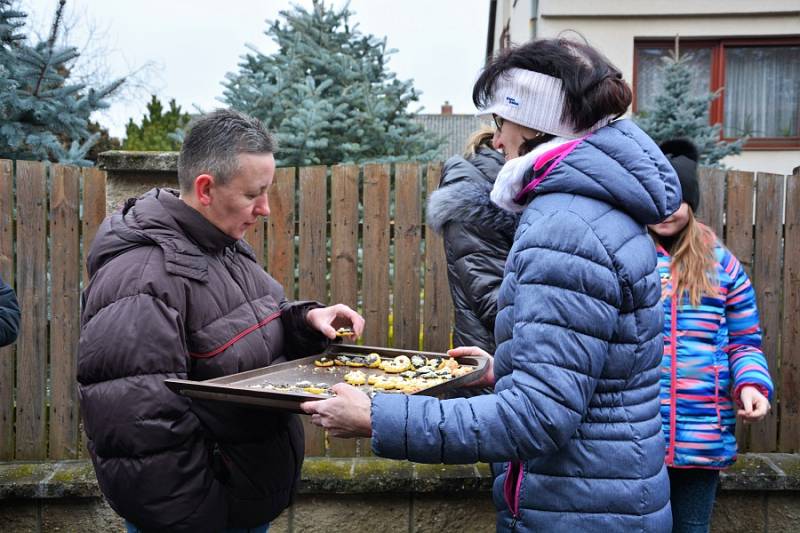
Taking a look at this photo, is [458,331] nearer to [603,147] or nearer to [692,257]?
[692,257]

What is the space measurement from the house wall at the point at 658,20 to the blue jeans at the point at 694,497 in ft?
26.1

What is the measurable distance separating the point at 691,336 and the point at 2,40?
489 cm

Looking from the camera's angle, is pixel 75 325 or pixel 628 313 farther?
pixel 75 325

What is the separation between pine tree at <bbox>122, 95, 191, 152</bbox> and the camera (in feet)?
37.0

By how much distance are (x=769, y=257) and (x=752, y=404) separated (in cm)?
175

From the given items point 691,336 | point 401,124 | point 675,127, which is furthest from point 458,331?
point 675,127

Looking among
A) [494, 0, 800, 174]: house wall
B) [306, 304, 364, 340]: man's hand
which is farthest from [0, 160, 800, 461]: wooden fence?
[494, 0, 800, 174]: house wall

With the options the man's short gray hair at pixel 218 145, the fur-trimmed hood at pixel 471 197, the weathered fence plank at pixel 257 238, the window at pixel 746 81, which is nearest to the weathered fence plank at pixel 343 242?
the weathered fence plank at pixel 257 238

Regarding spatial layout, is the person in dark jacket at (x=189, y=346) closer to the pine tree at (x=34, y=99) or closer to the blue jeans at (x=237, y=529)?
the blue jeans at (x=237, y=529)

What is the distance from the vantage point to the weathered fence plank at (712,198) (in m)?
4.64

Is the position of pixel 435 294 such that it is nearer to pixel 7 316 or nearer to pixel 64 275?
pixel 64 275

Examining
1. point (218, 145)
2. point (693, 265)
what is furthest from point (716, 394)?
point (218, 145)

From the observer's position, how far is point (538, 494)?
2.05 m

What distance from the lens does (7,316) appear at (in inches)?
146
